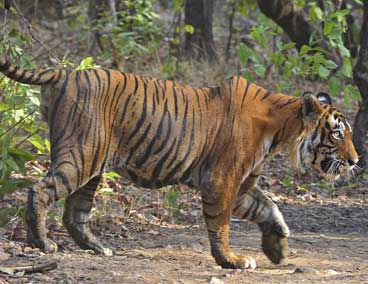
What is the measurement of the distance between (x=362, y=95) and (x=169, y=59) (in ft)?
12.5

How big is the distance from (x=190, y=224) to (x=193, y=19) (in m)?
6.82

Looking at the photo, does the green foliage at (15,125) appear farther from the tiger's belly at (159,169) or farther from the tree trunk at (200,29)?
the tree trunk at (200,29)

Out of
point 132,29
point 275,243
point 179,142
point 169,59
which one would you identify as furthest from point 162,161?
point 132,29

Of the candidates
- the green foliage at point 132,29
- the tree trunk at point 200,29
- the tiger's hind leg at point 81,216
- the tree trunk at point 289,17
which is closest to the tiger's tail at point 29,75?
the tiger's hind leg at point 81,216

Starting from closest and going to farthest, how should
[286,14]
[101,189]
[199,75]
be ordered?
1. [101,189]
2. [286,14]
3. [199,75]

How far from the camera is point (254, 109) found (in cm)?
623

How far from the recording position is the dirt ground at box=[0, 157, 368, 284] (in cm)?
555

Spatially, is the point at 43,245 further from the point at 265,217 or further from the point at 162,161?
the point at 265,217

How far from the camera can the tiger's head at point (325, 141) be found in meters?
6.31

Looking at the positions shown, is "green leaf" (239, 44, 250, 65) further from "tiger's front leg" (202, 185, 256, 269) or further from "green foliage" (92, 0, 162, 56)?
"green foliage" (92, 0, 162, 56)

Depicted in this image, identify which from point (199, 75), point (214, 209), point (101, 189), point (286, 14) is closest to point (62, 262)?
point (214, 209)

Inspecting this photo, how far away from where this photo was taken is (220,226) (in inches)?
238

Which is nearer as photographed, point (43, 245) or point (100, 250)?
point (43, 245)

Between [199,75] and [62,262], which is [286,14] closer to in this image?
[199,75]
